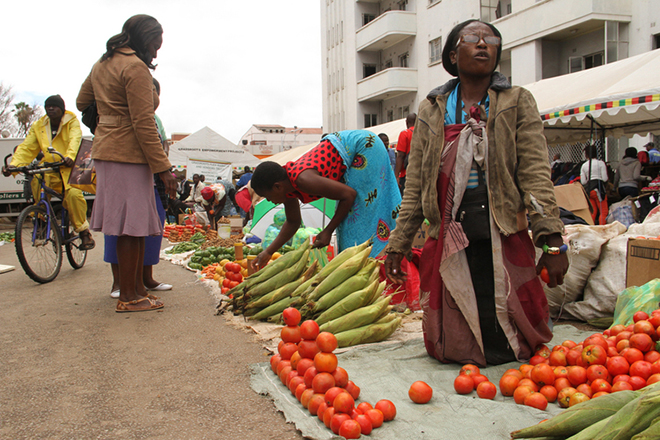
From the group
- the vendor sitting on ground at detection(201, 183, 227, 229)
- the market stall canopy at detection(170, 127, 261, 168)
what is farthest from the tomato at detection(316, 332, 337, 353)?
the market stall canopy at detection(170, 127, 261, 168)

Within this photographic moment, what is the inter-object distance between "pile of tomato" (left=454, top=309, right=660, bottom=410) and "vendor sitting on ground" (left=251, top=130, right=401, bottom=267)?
1884 millimetres

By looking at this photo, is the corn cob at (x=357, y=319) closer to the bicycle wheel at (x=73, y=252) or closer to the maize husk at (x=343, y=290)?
the maize husk at (x=343, y=290)

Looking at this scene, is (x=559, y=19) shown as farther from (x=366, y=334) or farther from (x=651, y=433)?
(x=651, y=433)

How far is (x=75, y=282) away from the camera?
5.77 m

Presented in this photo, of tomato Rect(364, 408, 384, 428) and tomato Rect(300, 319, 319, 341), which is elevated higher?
tomato Rect(300, 319, 319, 341)

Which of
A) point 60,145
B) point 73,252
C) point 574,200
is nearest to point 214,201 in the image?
point 73,252

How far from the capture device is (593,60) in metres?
17.0

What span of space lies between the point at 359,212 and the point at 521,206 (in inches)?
69.6

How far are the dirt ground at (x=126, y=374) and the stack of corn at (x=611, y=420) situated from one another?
3.52 feet

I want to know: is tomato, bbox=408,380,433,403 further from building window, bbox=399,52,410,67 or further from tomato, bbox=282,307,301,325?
building window, bbox=399,52,410,67

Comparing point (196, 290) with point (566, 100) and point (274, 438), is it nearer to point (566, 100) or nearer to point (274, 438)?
point (274, 438)

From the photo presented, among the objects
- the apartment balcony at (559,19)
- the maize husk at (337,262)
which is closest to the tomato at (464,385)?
the maize husk at (337,262)

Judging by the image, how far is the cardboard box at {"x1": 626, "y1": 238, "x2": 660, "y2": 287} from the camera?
3439 mm

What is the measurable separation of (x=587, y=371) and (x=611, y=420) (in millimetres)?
1103
